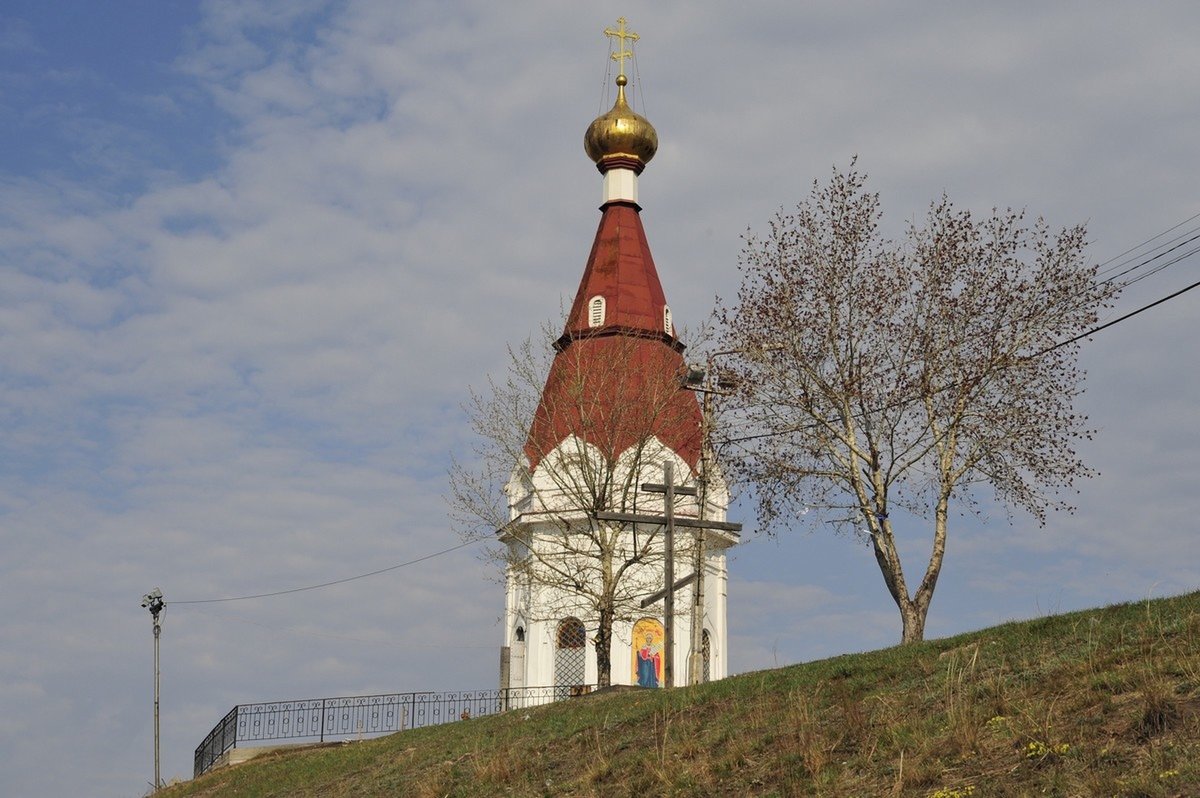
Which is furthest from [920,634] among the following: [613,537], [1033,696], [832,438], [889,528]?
[1033,696]

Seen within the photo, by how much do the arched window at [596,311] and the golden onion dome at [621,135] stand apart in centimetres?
452

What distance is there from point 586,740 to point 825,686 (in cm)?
279

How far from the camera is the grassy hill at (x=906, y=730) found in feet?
33.9

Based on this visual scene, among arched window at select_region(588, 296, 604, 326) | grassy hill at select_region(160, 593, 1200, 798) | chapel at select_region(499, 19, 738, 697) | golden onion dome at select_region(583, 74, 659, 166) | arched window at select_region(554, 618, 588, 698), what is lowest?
grassy hill at select_region(160, 593, 1200, 798)

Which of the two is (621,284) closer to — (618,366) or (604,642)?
(618,366)

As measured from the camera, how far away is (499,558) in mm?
30281

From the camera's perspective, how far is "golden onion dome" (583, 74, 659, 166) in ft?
122

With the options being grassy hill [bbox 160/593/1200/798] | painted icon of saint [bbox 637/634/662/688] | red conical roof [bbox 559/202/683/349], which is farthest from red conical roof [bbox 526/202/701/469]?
grassy hill [bbox 160/593/1200/798]

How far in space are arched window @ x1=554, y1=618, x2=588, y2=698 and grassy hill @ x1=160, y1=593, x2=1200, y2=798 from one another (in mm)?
14235

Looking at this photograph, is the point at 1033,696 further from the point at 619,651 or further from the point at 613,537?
the point at 619,651

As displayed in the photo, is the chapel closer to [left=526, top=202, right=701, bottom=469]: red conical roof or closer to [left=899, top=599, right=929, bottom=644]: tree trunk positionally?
[left=526, top=202, right=701, bottom=469]: red conical roof

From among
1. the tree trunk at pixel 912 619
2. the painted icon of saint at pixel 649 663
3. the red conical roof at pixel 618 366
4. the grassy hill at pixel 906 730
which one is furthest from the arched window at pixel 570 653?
the grassy hill at pixel 906 730

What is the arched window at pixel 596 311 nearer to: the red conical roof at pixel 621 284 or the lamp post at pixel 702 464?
the red conical roof at pixel 621 284

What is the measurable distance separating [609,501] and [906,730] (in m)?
18.0
